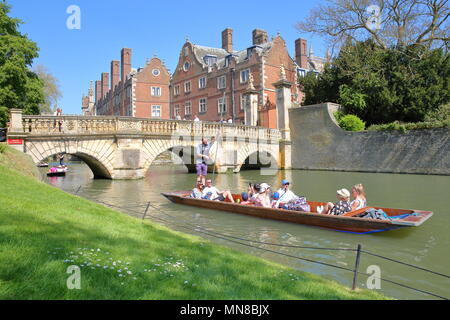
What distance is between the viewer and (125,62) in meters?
53.0

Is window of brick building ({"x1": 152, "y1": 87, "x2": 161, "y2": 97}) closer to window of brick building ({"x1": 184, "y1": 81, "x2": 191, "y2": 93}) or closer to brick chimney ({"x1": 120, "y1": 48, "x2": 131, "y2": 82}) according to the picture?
window of brick building ({"x1": 184, "y1": 81, "x2": 191, "y2": 93})

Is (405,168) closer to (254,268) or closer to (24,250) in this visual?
(254,268)

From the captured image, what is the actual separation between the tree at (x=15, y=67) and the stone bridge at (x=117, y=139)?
6345mm

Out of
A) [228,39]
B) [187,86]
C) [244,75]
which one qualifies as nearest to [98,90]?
[187,86]

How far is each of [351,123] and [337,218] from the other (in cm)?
1774

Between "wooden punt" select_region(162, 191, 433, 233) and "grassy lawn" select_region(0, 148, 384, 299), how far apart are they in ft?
9.61

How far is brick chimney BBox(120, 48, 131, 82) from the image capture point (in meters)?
52.7

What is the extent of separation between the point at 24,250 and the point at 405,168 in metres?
20.9

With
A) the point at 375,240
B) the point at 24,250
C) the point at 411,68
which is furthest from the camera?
the point at 411,68

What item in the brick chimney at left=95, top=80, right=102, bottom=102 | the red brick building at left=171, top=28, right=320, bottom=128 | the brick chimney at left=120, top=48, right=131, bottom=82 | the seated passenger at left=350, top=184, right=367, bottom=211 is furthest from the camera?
the brick chimney at left=95, top=80, right=102, bottom=102

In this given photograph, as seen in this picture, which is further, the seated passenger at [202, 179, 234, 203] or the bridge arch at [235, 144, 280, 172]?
the bridge arch at [235, 144, 280, 172]

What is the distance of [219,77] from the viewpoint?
3981 cm

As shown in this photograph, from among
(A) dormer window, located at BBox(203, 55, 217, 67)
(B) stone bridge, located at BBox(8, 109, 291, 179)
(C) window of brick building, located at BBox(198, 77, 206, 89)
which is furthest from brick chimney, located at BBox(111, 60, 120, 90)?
(B) stone bridge, located at BBox(8, 109, 291, 179)
